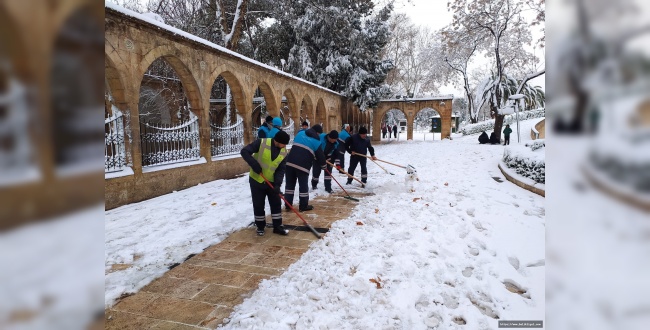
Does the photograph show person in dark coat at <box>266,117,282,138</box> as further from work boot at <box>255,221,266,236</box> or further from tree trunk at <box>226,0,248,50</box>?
tree trunk at <box>226,0,248,50</box>

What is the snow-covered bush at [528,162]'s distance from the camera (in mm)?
7812

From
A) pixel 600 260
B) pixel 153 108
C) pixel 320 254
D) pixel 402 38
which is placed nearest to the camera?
pixel 600 260

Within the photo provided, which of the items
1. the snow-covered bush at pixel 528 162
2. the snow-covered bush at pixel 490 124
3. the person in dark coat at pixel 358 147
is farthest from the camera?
the snow-covered bush at pixel 490 124

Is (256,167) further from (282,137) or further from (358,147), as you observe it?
(358,147)

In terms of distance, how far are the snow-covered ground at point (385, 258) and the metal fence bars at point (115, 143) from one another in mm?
890

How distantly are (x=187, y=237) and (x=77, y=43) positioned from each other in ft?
16.4

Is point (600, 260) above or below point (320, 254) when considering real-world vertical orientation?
above

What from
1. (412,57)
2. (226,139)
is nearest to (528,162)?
(226,139)

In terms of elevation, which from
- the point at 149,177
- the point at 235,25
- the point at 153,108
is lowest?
the point at 149,177

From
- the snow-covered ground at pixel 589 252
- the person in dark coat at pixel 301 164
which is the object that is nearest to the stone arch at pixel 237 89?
the person in dark coat at pixel 301 164

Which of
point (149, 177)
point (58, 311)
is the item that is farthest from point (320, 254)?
point (149, 177)

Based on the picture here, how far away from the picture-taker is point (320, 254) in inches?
173

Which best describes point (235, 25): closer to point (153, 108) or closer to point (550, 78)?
point (153, 108)

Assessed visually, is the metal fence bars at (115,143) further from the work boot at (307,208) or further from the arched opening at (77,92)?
the arched opening at (77,92)
